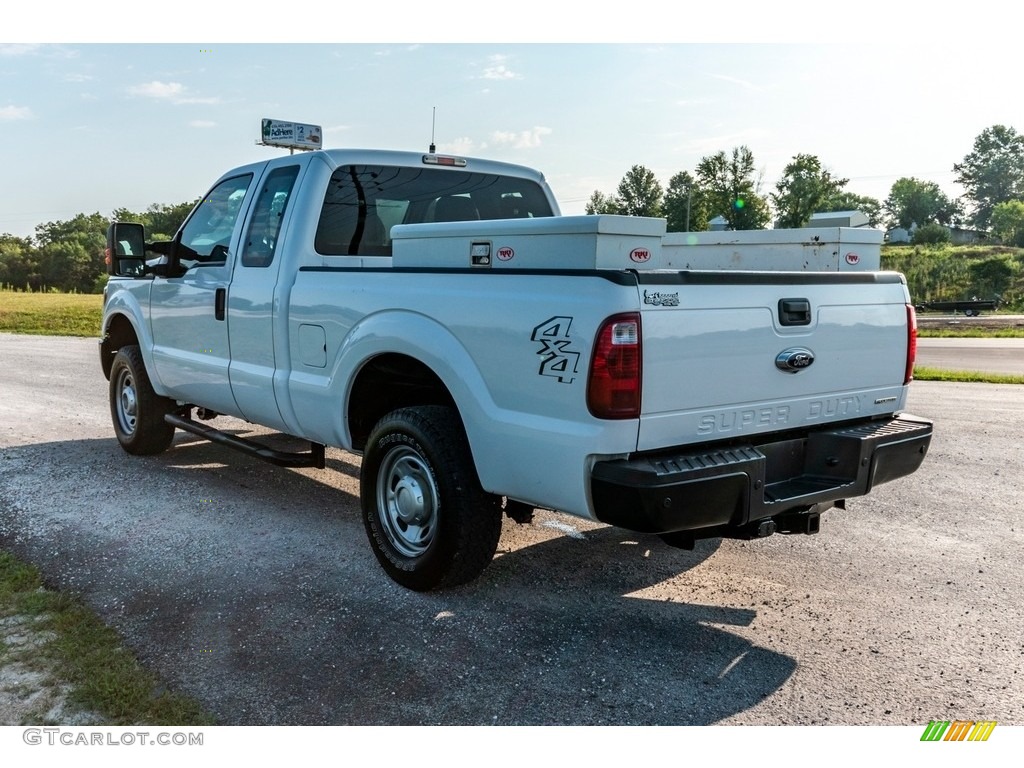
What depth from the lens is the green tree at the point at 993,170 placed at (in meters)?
148

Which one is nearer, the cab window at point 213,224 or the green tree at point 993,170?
the cab window at point 213,224

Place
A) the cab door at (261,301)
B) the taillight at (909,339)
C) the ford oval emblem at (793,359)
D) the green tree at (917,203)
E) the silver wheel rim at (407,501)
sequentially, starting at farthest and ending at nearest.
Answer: the green tree at (917,203) → the cab door at (261,301) → the taillight at (909,339) → the silver wheel rim at (407,501) → the ford oval emblem at (793,359)

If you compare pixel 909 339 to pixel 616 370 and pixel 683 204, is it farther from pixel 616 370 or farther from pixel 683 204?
pixel 683 204

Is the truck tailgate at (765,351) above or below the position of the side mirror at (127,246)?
below

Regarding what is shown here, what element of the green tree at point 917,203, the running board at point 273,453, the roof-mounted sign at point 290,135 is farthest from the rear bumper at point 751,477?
the green tree at point 917,203

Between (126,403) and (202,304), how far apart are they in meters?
1.85

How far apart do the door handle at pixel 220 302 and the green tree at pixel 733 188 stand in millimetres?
61443

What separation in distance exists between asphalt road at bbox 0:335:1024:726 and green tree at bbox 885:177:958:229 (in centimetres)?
14805

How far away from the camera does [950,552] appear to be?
4941mm

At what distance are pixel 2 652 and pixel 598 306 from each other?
2.75 m

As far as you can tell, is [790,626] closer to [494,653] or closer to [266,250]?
[494,653]

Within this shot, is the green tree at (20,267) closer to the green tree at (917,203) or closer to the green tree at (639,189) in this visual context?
the green tree at (639,189)

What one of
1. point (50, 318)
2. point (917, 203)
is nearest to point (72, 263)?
point (50, 318)

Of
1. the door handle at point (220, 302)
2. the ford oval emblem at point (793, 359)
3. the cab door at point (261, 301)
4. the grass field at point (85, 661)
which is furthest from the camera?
the door handle at point (220, 302)
